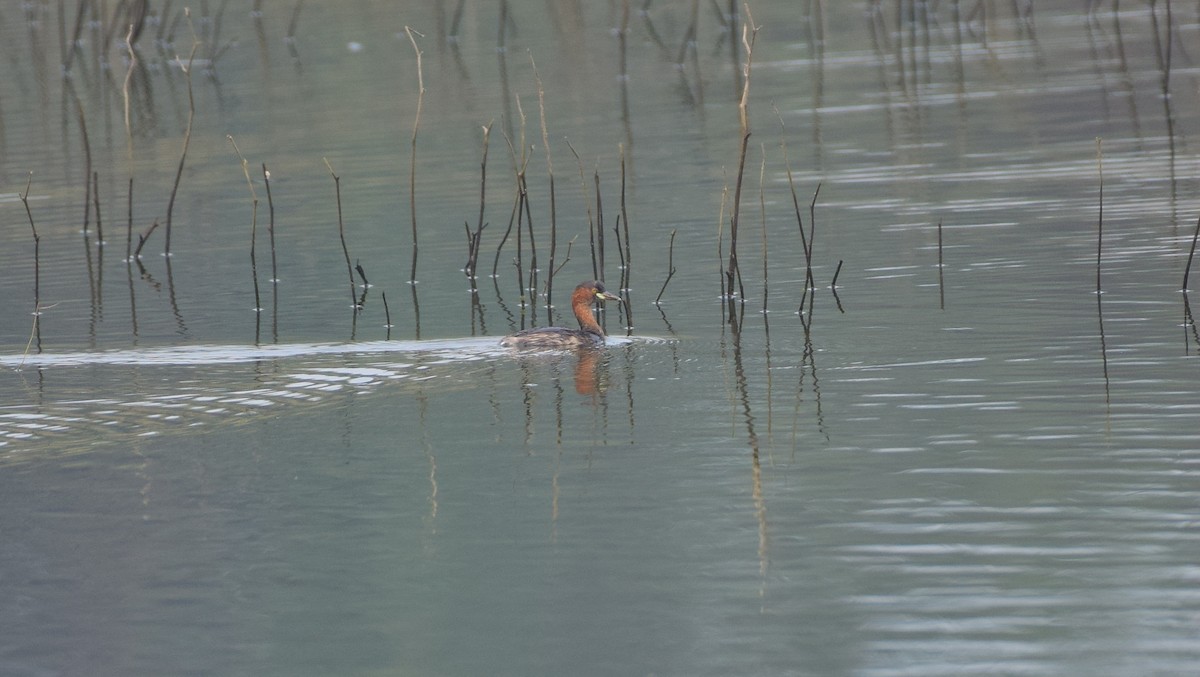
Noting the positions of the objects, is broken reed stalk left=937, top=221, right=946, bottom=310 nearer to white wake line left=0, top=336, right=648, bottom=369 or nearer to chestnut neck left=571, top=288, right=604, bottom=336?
white wake line left=0, top=336, right=648, bottom=369

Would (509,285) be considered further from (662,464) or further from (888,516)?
(888,516)

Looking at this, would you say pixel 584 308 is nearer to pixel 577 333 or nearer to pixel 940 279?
pixel 577 333

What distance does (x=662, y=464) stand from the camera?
8.52 meters

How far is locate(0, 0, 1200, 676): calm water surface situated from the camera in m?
6.57

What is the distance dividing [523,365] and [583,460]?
2308 mm

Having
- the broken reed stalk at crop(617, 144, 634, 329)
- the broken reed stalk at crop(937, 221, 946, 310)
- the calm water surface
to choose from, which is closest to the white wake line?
the calm water surface

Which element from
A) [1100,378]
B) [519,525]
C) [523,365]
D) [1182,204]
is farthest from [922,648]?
[1182,204]

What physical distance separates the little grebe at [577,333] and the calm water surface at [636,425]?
0.09 metres

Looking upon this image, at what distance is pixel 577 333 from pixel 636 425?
186cm

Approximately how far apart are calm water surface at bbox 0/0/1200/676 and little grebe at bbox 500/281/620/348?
9 cm

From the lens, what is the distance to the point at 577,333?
11.1 m

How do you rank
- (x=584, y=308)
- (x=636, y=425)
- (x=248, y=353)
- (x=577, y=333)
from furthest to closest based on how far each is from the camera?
(x=584, y=308) → (x=248, y=353) → (x=577, y=333) → (x=636, y=425)

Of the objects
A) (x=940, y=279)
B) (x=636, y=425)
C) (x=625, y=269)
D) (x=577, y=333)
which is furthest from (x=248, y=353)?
(x=940, y=279)

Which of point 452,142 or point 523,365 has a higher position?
point 452,142
